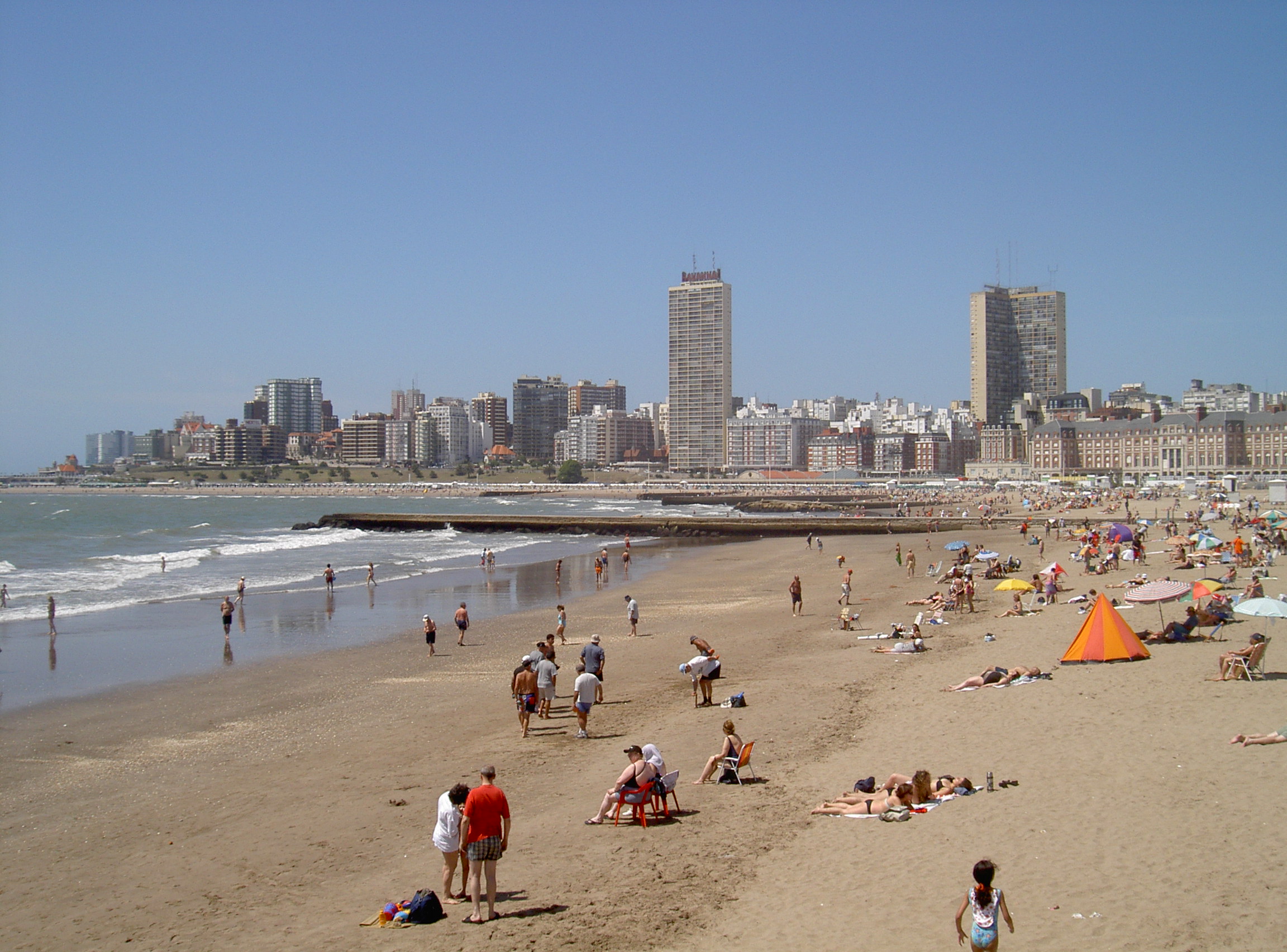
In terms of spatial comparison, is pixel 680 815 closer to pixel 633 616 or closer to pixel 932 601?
pixel 633 616

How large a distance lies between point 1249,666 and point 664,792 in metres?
7.54

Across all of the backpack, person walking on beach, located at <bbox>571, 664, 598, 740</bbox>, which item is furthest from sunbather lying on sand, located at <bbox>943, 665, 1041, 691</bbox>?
the backpack

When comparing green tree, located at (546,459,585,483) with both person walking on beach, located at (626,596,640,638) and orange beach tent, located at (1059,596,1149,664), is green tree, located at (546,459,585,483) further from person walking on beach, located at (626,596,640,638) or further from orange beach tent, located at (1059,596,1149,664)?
orange beach tent, located at (1059,596,1149,664)

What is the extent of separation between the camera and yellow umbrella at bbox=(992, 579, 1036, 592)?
64.5 ft

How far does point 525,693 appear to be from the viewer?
11.2 metres

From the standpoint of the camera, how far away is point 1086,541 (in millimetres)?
29422

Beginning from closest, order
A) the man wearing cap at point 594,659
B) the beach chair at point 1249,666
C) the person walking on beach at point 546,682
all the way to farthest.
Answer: the beach chair at point 1249,666
the person walking on beach at point 546,682
the man wearing cap at point 594,659

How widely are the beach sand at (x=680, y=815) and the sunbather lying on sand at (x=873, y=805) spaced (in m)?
0.17

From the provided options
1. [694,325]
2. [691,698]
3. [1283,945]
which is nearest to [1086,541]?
[691,698]

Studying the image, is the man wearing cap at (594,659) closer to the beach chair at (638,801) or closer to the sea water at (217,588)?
the beach chair at (638,801)

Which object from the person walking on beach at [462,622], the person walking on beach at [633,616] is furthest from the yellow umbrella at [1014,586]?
the person walking on beach at [462,622]

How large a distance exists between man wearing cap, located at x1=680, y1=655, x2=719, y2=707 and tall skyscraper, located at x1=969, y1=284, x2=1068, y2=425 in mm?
155280

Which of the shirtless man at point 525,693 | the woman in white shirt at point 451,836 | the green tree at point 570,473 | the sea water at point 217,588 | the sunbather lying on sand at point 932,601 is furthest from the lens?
the green tree at point 570,473

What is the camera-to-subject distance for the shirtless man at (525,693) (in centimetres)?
1119
